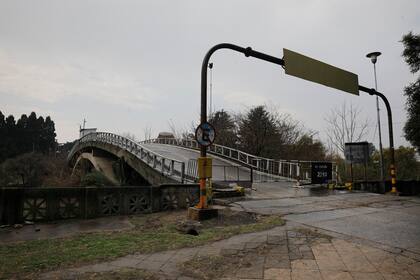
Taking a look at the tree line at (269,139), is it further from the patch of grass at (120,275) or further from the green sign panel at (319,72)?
the patch of grass at (120,275)

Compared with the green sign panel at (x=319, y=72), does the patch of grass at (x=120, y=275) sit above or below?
below

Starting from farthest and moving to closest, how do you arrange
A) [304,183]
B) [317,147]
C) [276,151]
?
1. [317,147]
2. [276,151]
3. [304,183]

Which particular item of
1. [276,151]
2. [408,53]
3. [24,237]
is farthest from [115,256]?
[276,151]

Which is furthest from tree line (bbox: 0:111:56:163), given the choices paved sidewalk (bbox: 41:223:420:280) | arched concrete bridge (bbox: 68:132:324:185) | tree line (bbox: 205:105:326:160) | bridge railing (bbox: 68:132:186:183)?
paved sidewalk (bbox: 41:223:420:280)

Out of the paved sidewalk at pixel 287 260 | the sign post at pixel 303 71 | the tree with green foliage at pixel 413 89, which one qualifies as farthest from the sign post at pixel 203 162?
the tree with green foliage at pixel 413 89

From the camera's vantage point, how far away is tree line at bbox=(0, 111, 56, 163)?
196 ft

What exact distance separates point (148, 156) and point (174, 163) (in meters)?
1.99

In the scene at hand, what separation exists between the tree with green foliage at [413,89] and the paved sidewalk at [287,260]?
45.2 ft

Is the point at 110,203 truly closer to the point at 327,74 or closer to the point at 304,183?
the point at 327,74

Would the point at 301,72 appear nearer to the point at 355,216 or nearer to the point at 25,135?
the point at 355,216

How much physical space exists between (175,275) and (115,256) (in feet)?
4.15

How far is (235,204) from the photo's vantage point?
9.54 metres

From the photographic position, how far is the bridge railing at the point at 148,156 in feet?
54.3

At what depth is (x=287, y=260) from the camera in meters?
4.49
